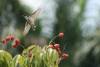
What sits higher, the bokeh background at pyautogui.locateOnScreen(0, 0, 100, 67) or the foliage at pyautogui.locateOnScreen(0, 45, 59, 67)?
the bokeh background at pyautogui.locateOnScreen(0, 0, 100, 67)

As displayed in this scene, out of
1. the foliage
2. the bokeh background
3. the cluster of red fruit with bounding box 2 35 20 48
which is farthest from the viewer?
the bokeh background

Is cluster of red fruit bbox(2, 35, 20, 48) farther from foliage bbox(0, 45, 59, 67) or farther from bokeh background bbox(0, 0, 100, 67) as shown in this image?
bokeh background bbox(0, 0, 100, 67)

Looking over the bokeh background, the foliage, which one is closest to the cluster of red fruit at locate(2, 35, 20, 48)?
the foliage

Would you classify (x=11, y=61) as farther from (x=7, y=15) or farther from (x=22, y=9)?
(x=7, y=15)

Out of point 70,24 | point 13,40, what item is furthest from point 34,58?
point 70,24

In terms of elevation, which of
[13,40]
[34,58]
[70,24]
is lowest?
[34,58]

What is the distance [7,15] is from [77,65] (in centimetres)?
363

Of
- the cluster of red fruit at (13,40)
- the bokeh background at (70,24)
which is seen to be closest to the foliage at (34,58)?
the cluster of red fruit at (13,40)

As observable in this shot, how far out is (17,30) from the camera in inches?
757

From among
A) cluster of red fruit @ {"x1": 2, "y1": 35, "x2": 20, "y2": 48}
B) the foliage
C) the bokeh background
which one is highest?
the bokeh background

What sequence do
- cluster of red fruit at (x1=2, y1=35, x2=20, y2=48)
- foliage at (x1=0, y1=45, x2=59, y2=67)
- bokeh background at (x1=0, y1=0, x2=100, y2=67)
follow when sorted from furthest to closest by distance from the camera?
bokeh background at (x1=0, y1=0, x2=100, y2=67) → cluster of red fruit at (x1=2, y1=35, x2=20, y2=48) → foliage at (x1=0, y1=45, x2=59, y2=67)

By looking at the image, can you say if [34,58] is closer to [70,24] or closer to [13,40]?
[13,40]

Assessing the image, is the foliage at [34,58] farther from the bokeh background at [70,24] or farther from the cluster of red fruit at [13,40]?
the bokeh background at [70,24]

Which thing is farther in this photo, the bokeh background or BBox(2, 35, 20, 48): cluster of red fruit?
the bokeh background
